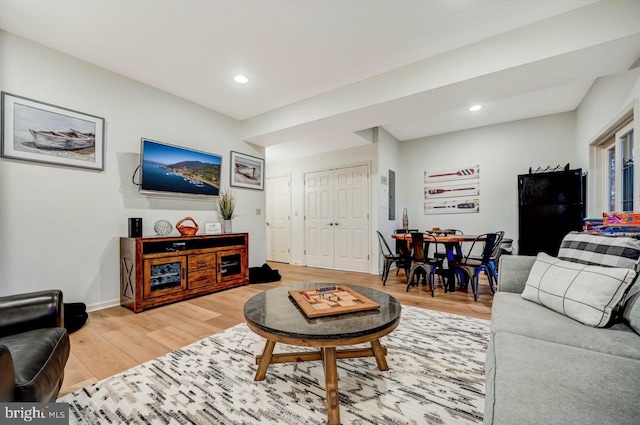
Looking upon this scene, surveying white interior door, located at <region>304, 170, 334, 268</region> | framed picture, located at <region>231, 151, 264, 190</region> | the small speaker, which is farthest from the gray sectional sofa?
white interior door, located at <region>304, 170, 334, 268</region>

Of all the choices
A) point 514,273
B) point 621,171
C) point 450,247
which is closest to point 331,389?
point 514,273

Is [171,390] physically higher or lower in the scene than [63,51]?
lower

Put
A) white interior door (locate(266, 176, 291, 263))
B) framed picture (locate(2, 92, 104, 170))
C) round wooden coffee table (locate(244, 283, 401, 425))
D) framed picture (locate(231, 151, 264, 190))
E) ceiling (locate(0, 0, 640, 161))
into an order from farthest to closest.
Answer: white interior door (locate(266, 176, 291, 263))
framed picture (locate(231, 151, 264, 190))
framed picture (locate(2, 92, 104, 170))
ceiling (locate(0, 0, 640, 161))
round wooden coffee table (locate(244, 283, 401, 425))

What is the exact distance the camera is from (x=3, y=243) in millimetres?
2342

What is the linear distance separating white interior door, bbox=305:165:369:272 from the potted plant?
2040mm

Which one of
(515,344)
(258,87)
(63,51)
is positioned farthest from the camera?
(258,87)

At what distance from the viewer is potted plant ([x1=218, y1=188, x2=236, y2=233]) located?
399cm

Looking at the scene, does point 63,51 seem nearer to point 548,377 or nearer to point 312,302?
point 312,302

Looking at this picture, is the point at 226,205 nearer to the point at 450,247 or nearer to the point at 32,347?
the point at 32,347

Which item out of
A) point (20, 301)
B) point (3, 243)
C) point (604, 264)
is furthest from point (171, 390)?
point (604, 264)

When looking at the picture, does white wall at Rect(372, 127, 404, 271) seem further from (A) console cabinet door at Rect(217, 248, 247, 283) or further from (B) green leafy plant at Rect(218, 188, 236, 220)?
(B) green leafy plant at Rect(218, 188, 236, 220)

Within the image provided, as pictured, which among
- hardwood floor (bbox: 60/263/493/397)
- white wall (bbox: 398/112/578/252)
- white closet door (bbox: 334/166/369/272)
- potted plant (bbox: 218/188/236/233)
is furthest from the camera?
white closet door (bbox: 334/166/369/272)

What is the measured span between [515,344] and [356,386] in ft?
2.85

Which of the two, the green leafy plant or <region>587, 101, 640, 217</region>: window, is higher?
<region>587, 101, 640, 217</region>: window
